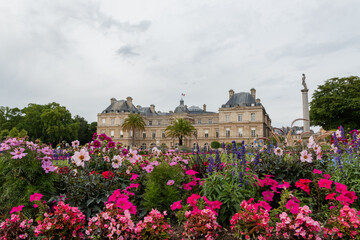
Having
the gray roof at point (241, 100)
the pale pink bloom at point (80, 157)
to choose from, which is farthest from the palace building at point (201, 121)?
the pale pink bloom at point (80, 157)

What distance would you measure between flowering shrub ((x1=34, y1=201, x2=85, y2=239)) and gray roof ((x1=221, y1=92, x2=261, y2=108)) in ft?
182

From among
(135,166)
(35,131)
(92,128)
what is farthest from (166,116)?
(135,166)

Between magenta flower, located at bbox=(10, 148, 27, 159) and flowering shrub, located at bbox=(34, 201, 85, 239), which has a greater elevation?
Answer: magenta flower, located at bbox=(10, 148, 27, 159)

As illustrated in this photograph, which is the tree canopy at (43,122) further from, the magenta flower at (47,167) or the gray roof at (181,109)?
the magenta flower at (47,167)

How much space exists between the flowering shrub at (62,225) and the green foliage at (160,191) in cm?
111

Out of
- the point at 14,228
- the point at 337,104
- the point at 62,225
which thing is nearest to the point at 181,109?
the point at 337,104

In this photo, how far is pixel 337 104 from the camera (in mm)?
33656

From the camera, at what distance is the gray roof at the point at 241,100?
56.6m

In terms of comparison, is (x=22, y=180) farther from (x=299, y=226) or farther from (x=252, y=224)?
(x=299, y=226)

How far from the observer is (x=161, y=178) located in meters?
4.33

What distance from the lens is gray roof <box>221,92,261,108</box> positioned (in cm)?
5663

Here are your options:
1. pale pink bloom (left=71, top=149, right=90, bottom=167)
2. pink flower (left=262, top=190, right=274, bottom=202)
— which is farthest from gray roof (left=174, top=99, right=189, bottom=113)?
pink flower (left=262, top=190, right=274, bottom=202)

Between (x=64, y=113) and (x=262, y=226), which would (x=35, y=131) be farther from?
(x=262, y=226)

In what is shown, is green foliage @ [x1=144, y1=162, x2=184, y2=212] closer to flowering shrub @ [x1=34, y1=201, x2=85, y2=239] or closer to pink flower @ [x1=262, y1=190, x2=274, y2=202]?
flowering shrub @ [x1=34, y1=201, x2=85, y2=239]
